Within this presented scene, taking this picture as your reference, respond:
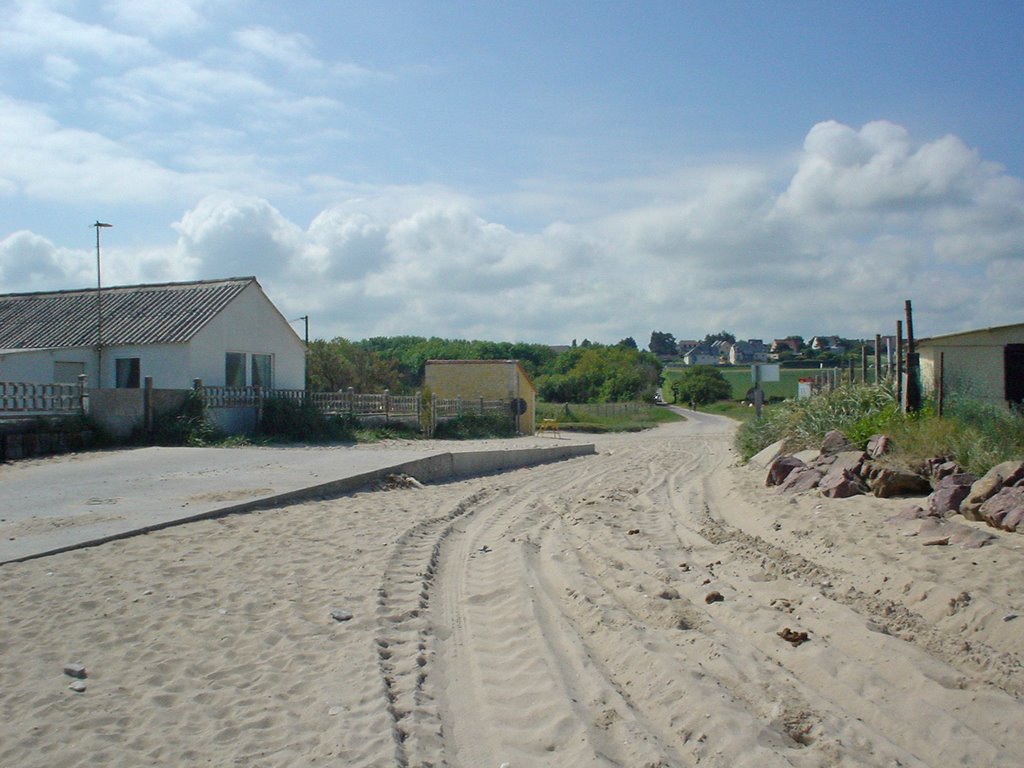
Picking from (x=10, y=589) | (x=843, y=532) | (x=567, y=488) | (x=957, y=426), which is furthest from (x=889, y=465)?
(x=10, y=589)

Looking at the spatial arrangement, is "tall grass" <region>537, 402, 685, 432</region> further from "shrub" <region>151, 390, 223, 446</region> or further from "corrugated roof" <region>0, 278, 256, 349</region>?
"shrub" <region>151, 390, 223, 446</region>

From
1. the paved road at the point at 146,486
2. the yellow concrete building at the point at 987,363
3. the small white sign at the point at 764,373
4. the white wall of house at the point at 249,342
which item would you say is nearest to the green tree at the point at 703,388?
the white wall of house at the point at 249,342

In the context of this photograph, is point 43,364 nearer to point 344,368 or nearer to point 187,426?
point 187,426

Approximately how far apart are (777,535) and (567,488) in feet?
20.4

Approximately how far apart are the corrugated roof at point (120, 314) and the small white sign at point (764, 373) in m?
16.5

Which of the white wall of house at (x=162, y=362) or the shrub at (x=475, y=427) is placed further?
the shrub at (x=475, y=427)

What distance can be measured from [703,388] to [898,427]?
267ft

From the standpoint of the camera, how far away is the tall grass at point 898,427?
1030 centimetres

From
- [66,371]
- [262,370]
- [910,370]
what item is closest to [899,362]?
[910,370]

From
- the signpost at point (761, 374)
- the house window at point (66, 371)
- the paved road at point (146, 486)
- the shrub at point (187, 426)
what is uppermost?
the house window at point (66, 371)

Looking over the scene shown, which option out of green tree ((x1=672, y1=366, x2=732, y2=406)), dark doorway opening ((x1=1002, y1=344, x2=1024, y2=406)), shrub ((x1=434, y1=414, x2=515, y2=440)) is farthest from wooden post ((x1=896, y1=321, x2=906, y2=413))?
green tree ((x1=672, y1=366, x2=732, y2=406))

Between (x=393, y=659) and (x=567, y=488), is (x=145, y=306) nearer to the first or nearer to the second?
(x=567, y=488)

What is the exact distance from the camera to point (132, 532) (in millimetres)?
8250

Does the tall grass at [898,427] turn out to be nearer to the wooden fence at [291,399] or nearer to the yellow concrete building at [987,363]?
the yellow concrete building at [987,363]
